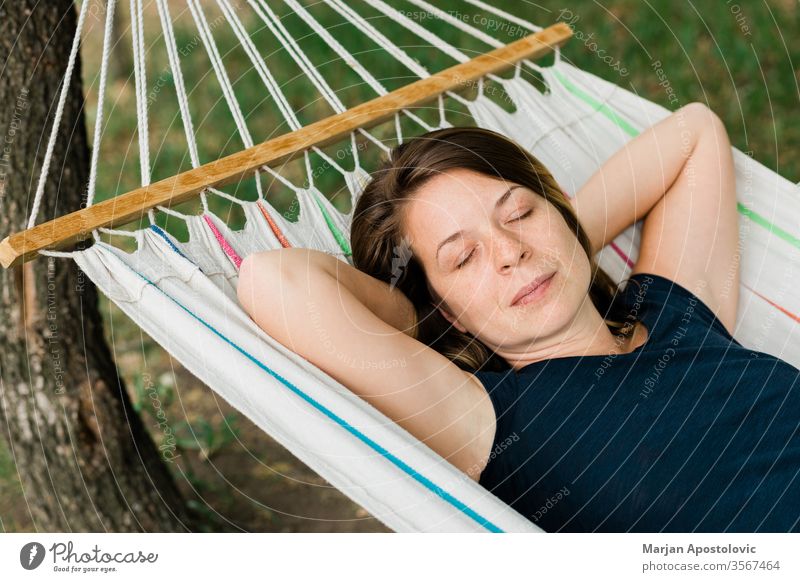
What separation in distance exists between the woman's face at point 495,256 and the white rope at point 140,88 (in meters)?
0.39

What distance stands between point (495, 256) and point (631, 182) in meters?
0.43

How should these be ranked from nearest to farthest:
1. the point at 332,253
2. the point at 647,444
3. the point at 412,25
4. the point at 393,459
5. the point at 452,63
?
the point at 393,459
the point at 647,444
the point at 332,253
the point at 412,25
the point at 452,63

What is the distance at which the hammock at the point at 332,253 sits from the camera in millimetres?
974

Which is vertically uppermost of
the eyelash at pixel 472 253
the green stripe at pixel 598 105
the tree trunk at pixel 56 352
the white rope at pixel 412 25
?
the white rope at pixel 412 25

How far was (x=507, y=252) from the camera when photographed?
1.10 m

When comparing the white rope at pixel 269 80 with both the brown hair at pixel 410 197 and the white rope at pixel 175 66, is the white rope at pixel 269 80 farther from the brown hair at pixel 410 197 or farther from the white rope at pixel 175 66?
the brown hair at pixel 410 197

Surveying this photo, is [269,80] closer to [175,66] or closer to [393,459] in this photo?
[175,66]

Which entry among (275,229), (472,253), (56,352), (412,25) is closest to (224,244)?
(275,229)

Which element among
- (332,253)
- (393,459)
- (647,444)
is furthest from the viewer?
(332,253)

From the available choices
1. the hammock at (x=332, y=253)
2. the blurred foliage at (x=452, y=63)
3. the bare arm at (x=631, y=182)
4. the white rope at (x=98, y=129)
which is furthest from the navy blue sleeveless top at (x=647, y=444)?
the blurred foliage at (x=452, y=63)

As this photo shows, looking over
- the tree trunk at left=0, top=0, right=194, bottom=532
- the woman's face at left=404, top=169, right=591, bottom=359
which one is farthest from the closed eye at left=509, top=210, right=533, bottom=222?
the tree trunk at left=0, top=0, right=194, bottom=532

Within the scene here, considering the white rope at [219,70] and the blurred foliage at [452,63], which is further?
the blurred foliage at [452,63]

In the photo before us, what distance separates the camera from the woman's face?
3.66 feet
